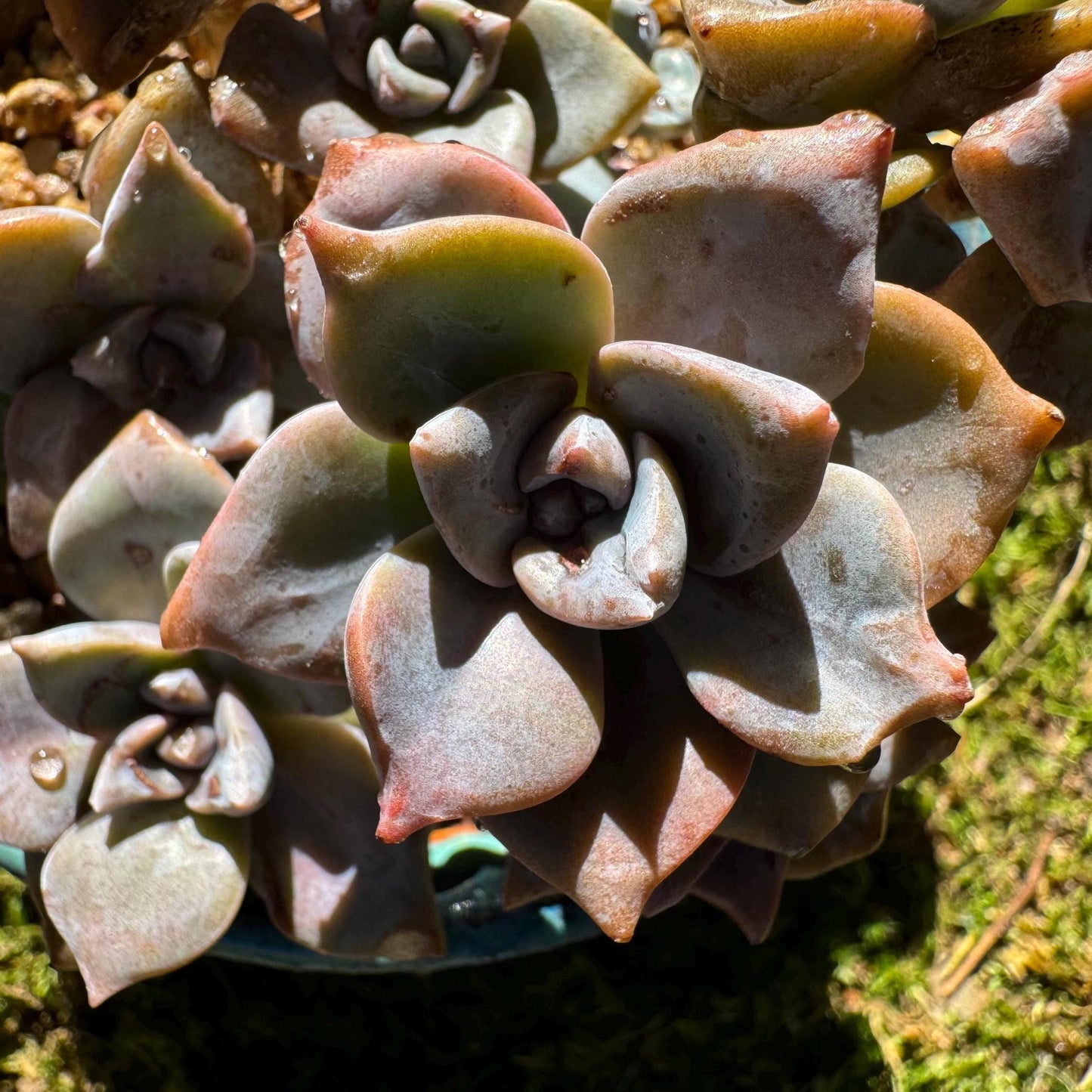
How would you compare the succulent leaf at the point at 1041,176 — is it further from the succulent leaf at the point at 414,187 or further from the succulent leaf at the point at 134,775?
the succulent leaf at the point at 134,775

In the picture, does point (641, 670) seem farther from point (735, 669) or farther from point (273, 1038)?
point (273, 1038)

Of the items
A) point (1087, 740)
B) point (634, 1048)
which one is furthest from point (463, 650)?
point (1087, 740)

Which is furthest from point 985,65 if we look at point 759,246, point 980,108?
point 759,246

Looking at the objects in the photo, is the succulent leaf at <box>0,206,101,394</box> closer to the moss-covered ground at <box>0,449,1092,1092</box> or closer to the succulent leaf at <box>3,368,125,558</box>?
the succulent leaf at <box>3,368,125,558</box>

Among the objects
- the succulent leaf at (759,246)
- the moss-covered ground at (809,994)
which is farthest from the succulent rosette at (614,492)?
the moss-covered ground at (809,994)

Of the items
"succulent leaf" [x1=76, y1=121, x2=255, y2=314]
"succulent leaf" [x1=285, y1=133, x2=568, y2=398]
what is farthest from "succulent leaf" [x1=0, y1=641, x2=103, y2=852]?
"succulent leaf" [x1=285, y1=133, x2=568, y2=398]

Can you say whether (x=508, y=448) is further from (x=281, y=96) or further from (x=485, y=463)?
(x=281, y=96)
